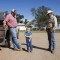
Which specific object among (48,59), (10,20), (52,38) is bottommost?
(48,59)

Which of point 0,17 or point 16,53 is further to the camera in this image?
point 0,17


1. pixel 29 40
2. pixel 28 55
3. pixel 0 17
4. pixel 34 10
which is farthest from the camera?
pixel 34 10

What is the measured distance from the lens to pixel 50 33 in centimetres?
1095

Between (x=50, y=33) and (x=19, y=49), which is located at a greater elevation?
(x=50, y=33)

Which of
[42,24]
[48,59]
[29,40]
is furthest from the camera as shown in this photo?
[42,24]

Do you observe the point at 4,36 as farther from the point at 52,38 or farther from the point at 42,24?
the point at 42,24

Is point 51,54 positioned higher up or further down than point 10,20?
further down

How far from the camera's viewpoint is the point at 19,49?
37.0 ft

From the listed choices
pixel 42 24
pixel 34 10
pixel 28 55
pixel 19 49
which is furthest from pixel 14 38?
pixel 34 10

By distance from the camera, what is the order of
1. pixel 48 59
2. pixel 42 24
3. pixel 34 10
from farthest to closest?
1. pixel 34 10
2. pixel 42 24
3. pixel 48 59

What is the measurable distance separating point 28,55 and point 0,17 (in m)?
4.12

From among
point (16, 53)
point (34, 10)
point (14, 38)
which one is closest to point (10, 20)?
point (14, 38)

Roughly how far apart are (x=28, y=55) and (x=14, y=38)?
Result: 1682 mm

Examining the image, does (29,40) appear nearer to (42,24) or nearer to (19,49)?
(19,49)
